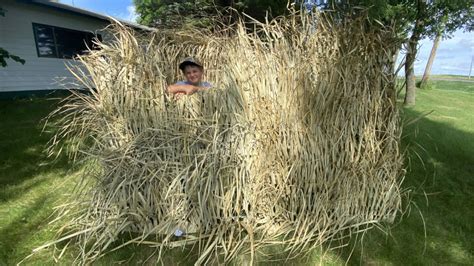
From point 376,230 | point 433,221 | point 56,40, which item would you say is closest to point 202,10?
point 376,230

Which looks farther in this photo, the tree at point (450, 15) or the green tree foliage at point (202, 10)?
the tree at point (450, 15)

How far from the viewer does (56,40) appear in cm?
1082

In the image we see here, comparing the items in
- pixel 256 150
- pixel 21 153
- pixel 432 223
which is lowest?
pixel 432 223

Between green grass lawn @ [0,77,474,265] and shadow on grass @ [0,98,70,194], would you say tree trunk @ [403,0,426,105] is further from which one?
shadow on grass @ [0,98,70,194]

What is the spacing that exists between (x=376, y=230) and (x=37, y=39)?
10.9 meters

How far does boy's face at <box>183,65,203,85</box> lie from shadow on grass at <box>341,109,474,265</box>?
2257 mm

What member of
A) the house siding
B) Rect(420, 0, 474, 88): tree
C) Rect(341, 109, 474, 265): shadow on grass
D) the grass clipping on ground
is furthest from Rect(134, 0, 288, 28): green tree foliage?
Rect(420, 0, 474, 88): tree

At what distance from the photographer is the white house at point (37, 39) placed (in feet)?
30.7

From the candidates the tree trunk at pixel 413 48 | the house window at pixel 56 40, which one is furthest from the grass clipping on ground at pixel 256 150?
the house window at pixel 56 40

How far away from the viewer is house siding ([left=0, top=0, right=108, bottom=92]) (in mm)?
9297

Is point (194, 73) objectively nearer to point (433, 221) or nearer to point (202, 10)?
point (202, 10)

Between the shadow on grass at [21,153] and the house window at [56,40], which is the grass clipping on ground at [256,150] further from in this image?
the house window at [56,40]

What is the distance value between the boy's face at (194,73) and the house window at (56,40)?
7748mm

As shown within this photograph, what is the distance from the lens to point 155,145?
10.0 feet
